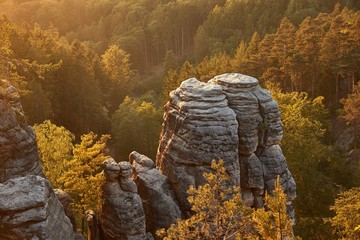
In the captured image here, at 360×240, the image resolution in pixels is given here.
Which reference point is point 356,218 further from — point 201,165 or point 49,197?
point 49,197

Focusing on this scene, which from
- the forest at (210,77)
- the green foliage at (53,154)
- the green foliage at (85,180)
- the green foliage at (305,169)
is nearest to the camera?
the green foliage at (85,180)

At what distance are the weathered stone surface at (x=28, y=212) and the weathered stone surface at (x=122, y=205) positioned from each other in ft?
21.3

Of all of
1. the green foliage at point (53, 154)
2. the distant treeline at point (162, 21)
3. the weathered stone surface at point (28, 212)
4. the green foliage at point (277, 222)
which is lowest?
the distant treeline at point (162, 21)

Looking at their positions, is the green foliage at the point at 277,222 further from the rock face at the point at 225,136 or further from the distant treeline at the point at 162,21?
the distant treeline at the point at 162,21

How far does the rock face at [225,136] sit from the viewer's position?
30.5 metres

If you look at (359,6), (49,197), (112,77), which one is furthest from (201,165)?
(359,6)

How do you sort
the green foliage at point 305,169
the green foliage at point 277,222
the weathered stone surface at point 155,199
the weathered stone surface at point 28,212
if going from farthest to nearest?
the green foliage at point 305,169 → the weathered stone surface at point 155,199 → the weathered stone surface at point 28,212 → the green foliage at point 277,222

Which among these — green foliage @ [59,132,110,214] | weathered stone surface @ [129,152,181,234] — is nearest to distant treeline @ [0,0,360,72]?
weathered stone surface @ [129,152,181,234]

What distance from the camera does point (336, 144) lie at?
6159cm

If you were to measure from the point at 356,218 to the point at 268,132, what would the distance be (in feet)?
31.6

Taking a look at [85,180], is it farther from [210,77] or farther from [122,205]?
[210,77]

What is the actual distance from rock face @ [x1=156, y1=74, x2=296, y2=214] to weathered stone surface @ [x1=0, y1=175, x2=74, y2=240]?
11.6 m

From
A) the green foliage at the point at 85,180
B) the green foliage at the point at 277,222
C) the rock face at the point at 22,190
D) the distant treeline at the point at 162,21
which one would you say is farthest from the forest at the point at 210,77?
the green foliage at the point at 277,222

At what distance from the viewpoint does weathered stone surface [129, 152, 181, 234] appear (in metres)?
30.4
